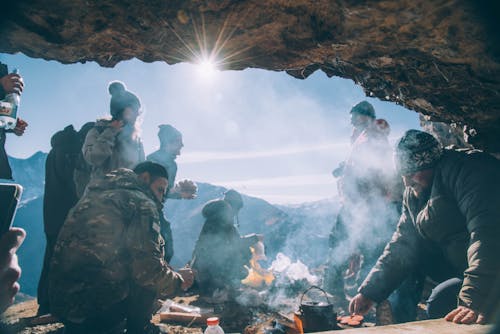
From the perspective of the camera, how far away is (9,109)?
3453 millimetres

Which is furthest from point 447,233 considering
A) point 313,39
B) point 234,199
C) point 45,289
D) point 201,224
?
point 201,224

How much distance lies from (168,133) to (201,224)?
1801 cm

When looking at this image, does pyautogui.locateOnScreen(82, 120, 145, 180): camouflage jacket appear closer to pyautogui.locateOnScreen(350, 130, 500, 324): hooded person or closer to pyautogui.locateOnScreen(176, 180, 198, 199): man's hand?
pyautogui.locateOnScreen(176, 180, 198, 199): man's hand

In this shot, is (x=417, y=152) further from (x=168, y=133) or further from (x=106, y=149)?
(x=168, y=133)

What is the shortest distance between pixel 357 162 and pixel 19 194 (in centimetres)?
727

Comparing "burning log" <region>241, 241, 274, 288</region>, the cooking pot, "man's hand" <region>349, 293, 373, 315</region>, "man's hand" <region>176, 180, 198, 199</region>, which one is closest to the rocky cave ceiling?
"man's hand" <region>349, 293, 373, 315</region>

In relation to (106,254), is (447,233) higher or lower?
higher

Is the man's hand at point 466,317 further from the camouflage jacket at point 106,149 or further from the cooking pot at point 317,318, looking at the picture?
the camouflage jacket at point 106,149

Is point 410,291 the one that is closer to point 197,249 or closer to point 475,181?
point 475,181

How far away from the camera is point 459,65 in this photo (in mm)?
2533

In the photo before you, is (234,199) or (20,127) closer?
(20,127)

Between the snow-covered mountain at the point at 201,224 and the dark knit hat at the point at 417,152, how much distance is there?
50.3 ft

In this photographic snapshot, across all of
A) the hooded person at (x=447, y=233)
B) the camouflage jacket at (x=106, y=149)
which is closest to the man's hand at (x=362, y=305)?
the hooded person at (x=447, y=233)

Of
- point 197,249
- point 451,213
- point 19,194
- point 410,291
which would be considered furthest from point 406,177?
point 197,249
